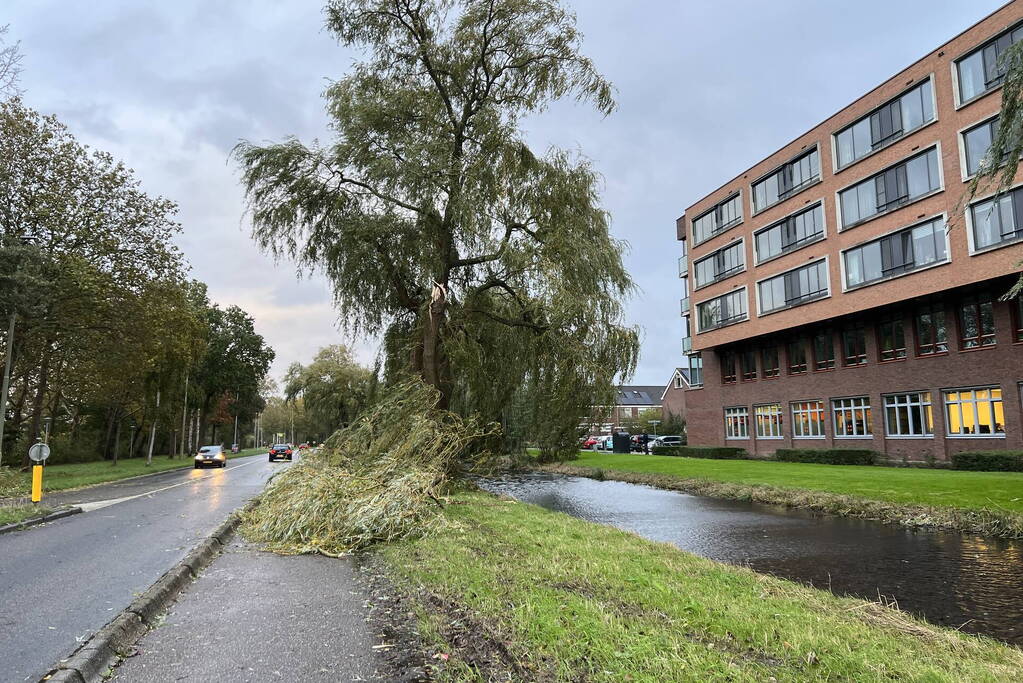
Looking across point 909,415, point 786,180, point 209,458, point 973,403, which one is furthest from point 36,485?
point 786,180

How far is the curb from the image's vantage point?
12.2m

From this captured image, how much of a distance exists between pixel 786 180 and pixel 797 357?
9.79 m

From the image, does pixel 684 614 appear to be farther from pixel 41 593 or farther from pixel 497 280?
pixel 497 280

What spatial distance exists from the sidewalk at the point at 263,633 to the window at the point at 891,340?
30.3 m

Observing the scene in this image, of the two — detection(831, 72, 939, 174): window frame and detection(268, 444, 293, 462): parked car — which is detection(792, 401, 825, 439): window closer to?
detection(831, 72, 939, 174): window frame

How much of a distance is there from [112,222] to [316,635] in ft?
77.2

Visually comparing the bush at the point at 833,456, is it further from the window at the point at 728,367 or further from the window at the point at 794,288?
the window at the point at 728,367

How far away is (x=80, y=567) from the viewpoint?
332 inches

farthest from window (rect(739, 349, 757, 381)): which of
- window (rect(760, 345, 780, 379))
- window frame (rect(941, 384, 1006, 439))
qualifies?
window frame (rect(941, 384, 1006, 439))

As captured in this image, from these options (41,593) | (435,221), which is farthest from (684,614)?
(435,221)

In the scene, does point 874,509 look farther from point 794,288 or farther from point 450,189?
point 794,288

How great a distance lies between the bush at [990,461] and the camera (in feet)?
74.1

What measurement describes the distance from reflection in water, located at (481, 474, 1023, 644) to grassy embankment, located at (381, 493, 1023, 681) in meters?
1.47

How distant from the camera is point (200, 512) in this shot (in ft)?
48.4
